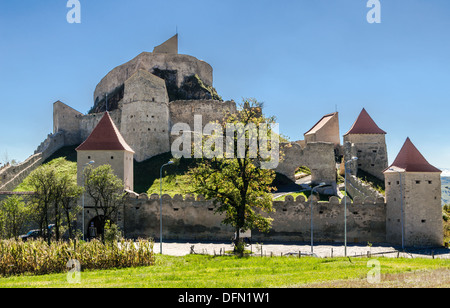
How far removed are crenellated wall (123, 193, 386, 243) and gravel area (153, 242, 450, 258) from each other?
71.5 inches

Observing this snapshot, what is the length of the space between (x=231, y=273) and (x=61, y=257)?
9.76 metres

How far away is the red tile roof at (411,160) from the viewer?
33781mm

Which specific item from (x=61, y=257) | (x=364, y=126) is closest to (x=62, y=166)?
(x=61, y=257)

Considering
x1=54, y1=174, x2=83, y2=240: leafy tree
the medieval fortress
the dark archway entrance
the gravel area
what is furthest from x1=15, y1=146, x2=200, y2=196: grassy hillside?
x1=54, y1=174, x2=83, y2=240: leafy tree

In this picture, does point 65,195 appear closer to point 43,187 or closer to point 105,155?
point 43,187

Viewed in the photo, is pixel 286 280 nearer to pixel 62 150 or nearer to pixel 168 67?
pixel 62 150

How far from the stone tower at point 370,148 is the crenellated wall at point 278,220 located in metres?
15.6

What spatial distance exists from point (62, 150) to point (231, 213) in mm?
42392

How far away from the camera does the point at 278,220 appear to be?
117 feet

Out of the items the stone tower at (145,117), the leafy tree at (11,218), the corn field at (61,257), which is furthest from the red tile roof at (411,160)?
the stone tower at (145,117)

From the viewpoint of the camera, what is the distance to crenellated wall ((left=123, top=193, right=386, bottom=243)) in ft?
116

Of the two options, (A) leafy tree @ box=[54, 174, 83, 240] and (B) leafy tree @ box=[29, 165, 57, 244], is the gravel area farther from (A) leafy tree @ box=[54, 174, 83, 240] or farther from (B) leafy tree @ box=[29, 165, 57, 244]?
(B) leafy tree @ box=[29, 165, 57, 244]
